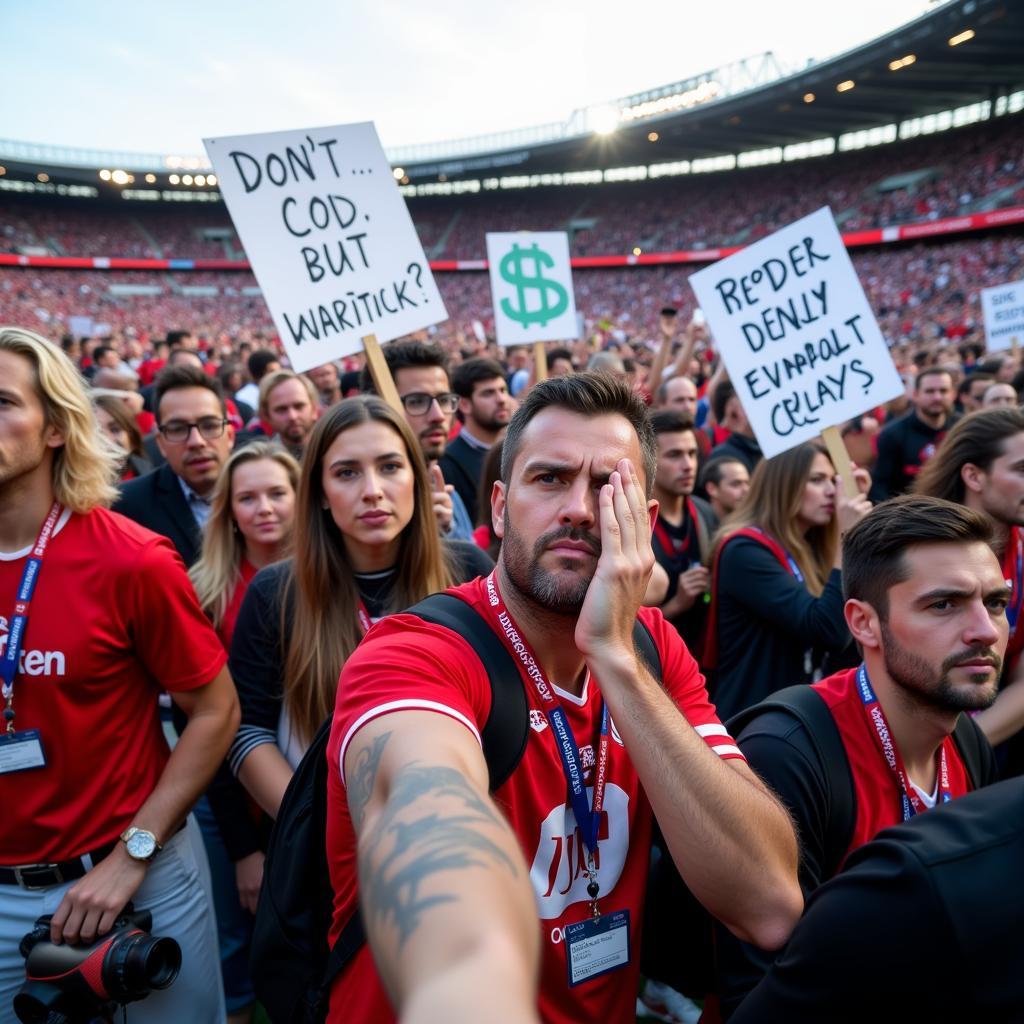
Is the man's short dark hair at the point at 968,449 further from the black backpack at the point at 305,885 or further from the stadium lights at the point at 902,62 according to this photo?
the stadium lights at the point at 902,62

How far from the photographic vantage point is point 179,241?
45.0 metres

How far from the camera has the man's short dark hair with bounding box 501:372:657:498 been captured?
5.73 ft

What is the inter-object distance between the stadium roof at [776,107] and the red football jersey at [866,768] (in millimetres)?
27513

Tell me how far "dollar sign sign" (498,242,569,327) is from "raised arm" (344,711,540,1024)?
5144mm

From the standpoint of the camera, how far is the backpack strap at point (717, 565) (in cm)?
342

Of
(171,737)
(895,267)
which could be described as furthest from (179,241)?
(171,737)

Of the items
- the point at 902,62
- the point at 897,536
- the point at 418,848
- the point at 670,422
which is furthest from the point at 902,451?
the point at 902,62

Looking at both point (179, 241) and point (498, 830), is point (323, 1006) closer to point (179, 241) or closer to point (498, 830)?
point (498, 830)

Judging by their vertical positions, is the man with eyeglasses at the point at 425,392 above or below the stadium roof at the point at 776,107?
below

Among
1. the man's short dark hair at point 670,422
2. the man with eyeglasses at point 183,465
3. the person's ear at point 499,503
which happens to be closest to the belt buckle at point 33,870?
the person's ear at point 499,503

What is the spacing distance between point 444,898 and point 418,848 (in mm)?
89

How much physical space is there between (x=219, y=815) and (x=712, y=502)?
11.1 feet

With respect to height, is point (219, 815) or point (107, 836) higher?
point (107, 836)

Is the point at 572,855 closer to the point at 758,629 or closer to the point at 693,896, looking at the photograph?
the point at 693,896
